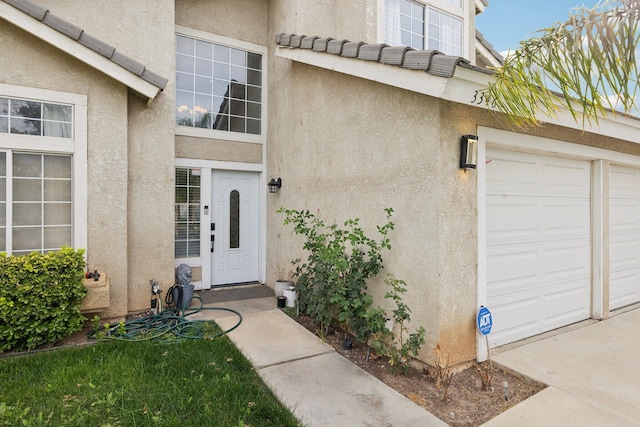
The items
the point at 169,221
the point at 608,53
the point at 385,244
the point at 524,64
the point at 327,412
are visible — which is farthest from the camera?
the point at 169,221

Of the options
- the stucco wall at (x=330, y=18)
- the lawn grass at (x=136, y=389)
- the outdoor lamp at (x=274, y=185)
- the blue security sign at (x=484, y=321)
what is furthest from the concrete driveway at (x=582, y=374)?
the stucco wall at (x=330, y=18)

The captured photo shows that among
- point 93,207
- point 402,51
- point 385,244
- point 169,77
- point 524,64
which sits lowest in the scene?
point 385,244

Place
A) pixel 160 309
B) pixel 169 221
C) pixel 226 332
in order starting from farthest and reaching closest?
pixel 169 221, pixel 160 309, pixel 226 332

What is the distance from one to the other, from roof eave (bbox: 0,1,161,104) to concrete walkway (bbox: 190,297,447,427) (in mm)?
4261

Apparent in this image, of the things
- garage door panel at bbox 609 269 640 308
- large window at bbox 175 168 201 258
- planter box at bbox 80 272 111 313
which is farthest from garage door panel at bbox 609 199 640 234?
planter box at bbox 80 272 111 313

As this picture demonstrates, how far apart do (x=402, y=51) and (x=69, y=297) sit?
553 cm

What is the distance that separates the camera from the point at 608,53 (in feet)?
8.04

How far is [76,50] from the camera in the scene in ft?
17.8

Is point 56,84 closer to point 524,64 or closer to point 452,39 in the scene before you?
point 524,64

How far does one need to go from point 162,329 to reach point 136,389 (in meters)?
1.95

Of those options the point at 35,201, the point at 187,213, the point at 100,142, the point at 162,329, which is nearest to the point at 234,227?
the point at 187,213

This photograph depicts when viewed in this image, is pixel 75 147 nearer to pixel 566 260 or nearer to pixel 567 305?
pixel 566 260

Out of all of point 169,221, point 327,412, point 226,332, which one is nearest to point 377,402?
point 327,412

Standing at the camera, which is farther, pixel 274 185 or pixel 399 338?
pixel 274 185
